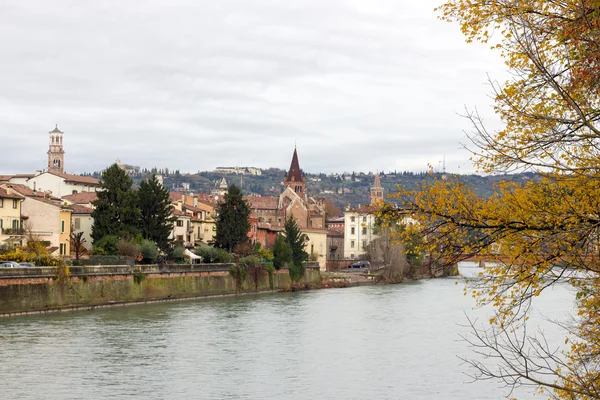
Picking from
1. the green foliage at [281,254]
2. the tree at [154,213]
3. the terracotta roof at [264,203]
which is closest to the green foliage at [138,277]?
the tree at [154,213]

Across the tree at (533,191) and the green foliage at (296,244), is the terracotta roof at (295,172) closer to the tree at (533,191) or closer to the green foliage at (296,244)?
the green foliage at (296,244)

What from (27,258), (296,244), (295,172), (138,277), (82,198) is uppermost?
(295,172)

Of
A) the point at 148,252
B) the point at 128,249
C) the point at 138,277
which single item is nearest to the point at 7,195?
the point at 128,249

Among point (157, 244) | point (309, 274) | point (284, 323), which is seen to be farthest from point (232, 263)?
point (284, 323)

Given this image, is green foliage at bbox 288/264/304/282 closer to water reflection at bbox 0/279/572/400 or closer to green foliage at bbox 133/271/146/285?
green foliage at bbox 133/271/146/285

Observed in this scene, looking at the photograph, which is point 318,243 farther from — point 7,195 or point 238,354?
point 238,354

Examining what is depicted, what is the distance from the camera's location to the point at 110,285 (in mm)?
52562

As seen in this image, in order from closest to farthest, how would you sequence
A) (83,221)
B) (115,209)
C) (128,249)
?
1. (128,249)
2. (115,209)
3. (83,221)

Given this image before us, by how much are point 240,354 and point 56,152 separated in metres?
135

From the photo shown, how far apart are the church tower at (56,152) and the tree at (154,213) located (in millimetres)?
93469

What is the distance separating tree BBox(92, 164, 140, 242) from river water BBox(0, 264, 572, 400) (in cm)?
1252

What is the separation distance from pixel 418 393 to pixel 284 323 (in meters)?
18.7

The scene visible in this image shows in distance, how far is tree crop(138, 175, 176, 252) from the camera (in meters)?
67.0

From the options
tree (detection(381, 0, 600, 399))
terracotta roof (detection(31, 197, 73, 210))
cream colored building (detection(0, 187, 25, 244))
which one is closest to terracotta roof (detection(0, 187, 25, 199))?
cream colored building (detection(0, 187, 25, 244))
